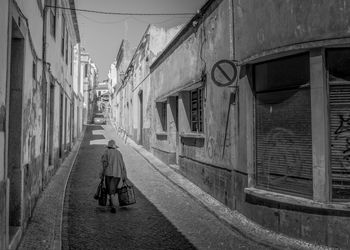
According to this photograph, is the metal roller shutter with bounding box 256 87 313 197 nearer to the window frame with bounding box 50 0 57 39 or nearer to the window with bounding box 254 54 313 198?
the window with bounding box 254 54 313 198

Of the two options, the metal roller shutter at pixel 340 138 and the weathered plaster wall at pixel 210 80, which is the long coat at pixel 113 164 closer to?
the weathered plaster wall at pixel 210 80

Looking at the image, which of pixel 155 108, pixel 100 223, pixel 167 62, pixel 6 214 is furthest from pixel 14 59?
pixel 155 108

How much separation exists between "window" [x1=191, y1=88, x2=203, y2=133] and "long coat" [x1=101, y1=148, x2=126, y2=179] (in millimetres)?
3617

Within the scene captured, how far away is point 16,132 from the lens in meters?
5.55

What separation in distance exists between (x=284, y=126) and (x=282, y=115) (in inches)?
7.8

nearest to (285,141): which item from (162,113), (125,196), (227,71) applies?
(227,71)

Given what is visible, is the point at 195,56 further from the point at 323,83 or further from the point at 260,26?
the point at 323,83

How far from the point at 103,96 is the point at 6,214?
7369 centimetres

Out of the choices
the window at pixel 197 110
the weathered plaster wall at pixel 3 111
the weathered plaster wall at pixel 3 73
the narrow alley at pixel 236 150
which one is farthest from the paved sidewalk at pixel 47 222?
the window at pixel 197 110

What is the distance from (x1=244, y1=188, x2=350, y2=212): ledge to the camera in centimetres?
539

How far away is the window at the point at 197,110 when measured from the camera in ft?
35.7

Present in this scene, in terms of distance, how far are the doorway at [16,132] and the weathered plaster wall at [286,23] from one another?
401cm

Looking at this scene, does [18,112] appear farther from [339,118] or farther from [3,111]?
[339,118]

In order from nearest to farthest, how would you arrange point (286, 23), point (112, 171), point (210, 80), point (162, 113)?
point (286, 23) → point (112, 171) → point (210, 80) → point (162, 113)
